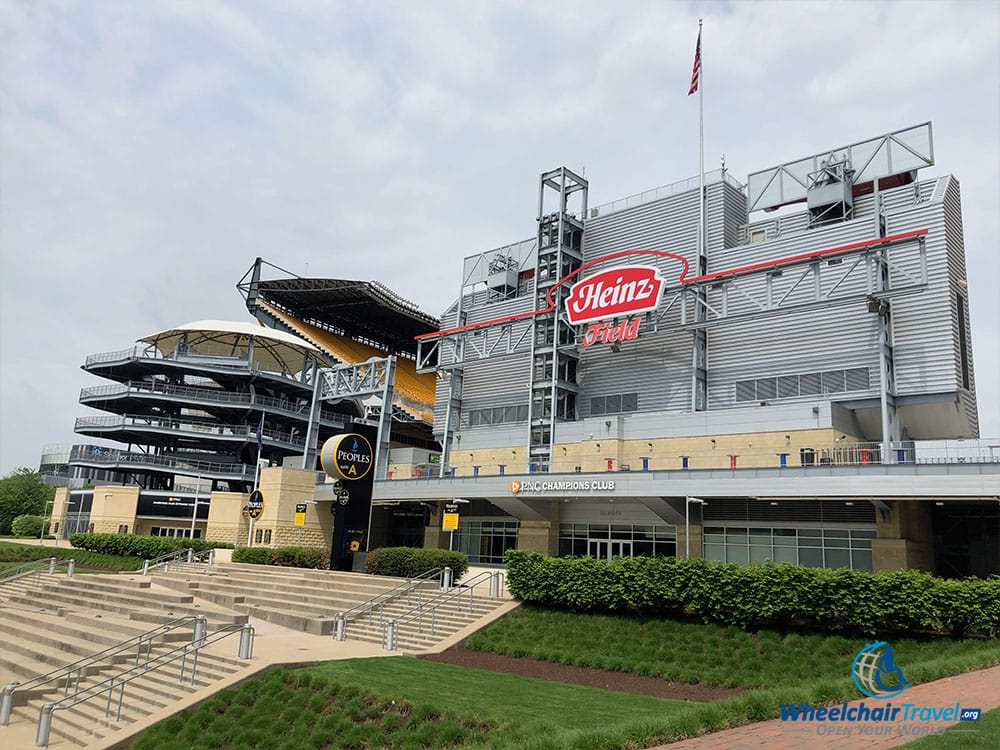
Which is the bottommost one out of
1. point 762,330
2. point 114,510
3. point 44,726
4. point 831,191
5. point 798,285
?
point 44,726

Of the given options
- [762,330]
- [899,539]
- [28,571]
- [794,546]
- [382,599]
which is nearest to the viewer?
[382,599]

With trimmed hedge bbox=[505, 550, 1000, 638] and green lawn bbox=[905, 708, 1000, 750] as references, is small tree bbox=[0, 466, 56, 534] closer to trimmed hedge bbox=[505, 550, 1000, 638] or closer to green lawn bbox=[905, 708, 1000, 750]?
trimmed hedge bbox=[505, 550, 1000, 638]

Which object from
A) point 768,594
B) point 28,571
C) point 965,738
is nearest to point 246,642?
point 768,594

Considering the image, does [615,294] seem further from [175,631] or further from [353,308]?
[353,308]

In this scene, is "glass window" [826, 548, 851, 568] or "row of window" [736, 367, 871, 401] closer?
"glass window" [826, 548, 851, 568]

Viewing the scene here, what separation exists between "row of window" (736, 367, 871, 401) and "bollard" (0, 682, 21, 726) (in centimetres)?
3870

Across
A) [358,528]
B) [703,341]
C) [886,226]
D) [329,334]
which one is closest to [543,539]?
[358,528]

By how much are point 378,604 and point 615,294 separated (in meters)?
26.6

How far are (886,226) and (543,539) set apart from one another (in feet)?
87.0

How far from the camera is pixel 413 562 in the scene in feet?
115

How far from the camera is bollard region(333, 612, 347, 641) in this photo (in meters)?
26.4

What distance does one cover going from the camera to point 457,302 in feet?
221

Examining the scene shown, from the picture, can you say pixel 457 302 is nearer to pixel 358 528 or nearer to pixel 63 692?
pixel 358 528
